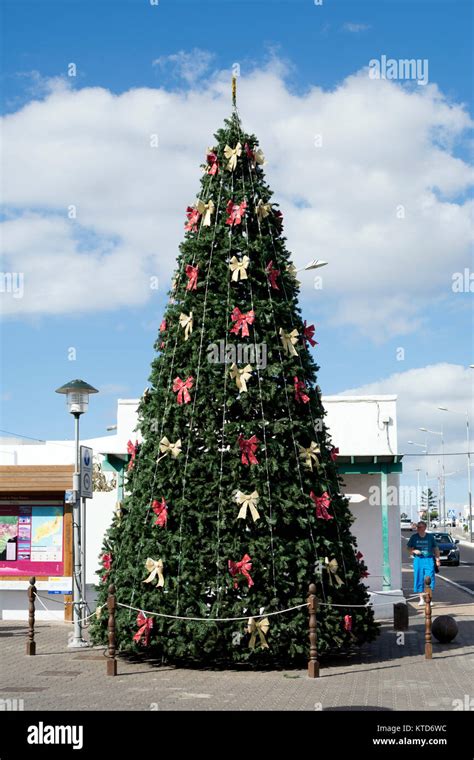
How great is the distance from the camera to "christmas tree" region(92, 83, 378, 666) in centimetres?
1189

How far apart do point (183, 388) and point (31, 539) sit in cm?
778

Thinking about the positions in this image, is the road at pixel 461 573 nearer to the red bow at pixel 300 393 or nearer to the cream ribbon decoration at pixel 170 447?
the red bow at pixel 300 393

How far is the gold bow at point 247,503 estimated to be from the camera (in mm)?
11844

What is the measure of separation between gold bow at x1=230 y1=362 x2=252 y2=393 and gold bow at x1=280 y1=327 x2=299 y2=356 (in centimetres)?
66

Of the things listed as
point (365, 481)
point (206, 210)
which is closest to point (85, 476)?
point (206, 210)

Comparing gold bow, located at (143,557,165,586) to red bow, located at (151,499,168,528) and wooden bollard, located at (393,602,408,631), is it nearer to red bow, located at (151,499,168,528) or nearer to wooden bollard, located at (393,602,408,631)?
red bow, located at (151,499,168,528)

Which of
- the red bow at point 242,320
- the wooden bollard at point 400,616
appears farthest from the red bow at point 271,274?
the wooden bollard at point 400,616

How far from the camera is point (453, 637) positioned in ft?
48.3

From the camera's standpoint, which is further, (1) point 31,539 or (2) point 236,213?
(1) point 31,539

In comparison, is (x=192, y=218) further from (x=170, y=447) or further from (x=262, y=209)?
(x=170, y=447)

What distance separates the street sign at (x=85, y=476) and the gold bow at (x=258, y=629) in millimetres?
4759

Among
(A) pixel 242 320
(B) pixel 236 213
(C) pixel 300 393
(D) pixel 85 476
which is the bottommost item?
(D) pixel 85 476

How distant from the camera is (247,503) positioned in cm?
1190
